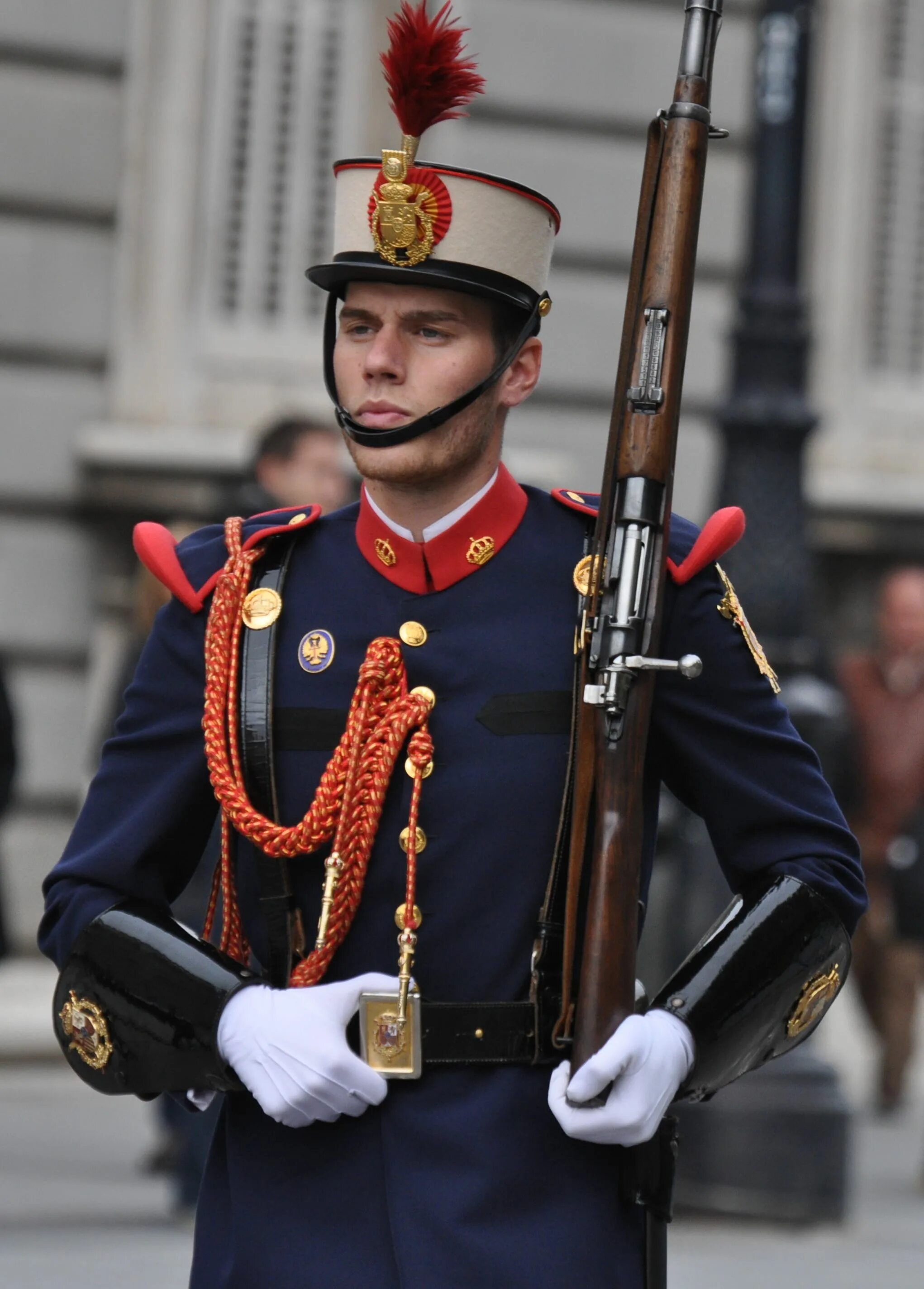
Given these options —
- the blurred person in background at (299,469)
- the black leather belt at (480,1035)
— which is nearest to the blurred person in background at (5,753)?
the blurred person in background at (299,469)

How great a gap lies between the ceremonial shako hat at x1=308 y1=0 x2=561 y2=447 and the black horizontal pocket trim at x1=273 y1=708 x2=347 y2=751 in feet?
1.09

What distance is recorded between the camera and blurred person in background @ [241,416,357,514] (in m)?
5.86

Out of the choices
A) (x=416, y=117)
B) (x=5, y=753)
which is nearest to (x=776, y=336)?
(x=5, y=753)

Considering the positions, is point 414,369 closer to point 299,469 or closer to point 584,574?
point 584,574

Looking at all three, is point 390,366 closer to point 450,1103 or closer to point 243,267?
point 450,1103

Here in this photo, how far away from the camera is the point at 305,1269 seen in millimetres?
2693

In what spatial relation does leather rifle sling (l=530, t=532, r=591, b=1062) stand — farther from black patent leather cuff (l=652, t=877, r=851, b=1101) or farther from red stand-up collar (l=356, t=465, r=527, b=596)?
red stand-up collar (l=356, t=465, r=527, b=596)

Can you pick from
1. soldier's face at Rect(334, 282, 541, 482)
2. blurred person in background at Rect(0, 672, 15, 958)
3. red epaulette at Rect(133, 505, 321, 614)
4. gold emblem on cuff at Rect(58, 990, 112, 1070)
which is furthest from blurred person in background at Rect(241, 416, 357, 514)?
gold emblem on cuff at Rect(58, 990, 112, 1070)

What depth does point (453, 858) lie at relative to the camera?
9.12 ft

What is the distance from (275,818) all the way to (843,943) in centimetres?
70

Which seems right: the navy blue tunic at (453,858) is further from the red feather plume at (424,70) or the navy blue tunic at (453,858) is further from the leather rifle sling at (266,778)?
the red feather plume at (424,70)

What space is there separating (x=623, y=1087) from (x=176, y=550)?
906 millimetres

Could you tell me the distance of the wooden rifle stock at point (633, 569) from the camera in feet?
8.86

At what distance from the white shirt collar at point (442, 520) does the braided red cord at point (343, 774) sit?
0.15 metres
